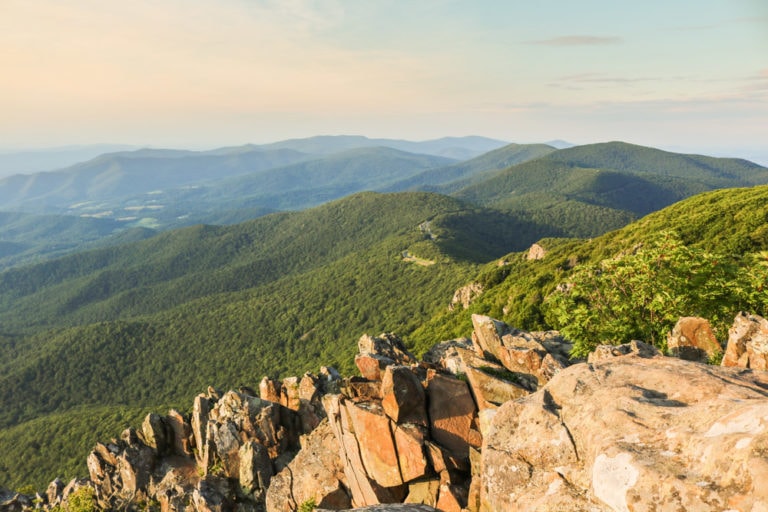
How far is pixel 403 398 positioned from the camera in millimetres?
21578

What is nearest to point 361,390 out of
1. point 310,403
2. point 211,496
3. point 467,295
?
point 310,403

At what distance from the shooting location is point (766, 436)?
823 cm

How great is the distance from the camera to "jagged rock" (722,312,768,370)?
63.6 ft

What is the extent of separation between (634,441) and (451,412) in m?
12.0

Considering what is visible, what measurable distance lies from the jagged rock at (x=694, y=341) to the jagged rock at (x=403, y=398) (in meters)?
16.7

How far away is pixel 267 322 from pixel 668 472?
197981 mm

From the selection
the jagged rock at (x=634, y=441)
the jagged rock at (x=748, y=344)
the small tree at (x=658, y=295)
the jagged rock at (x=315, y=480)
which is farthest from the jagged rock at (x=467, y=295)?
the jagged rock at (x=634, y=441)

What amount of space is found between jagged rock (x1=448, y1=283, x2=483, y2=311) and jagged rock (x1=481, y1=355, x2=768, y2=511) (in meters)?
111

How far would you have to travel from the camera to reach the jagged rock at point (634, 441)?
8.58m

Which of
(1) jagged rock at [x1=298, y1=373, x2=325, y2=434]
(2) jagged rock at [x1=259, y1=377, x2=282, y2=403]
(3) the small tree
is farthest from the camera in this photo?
(2) jagged rock at [x1=259, y1=377, x2=282, y2=403]

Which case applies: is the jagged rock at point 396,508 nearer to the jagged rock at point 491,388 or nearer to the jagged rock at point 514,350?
the jagged rock at point 491,388

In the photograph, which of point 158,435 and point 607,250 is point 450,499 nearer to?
point 158,435

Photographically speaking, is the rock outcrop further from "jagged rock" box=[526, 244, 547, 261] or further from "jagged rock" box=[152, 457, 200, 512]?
→ "jagged rock" box=[526, 244, 547, 261]

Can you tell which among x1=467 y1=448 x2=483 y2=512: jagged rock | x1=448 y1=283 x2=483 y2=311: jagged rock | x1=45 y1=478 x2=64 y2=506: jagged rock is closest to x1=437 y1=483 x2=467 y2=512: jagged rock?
x1=467 y1=448 x2=483 y2=512: jagged rock
